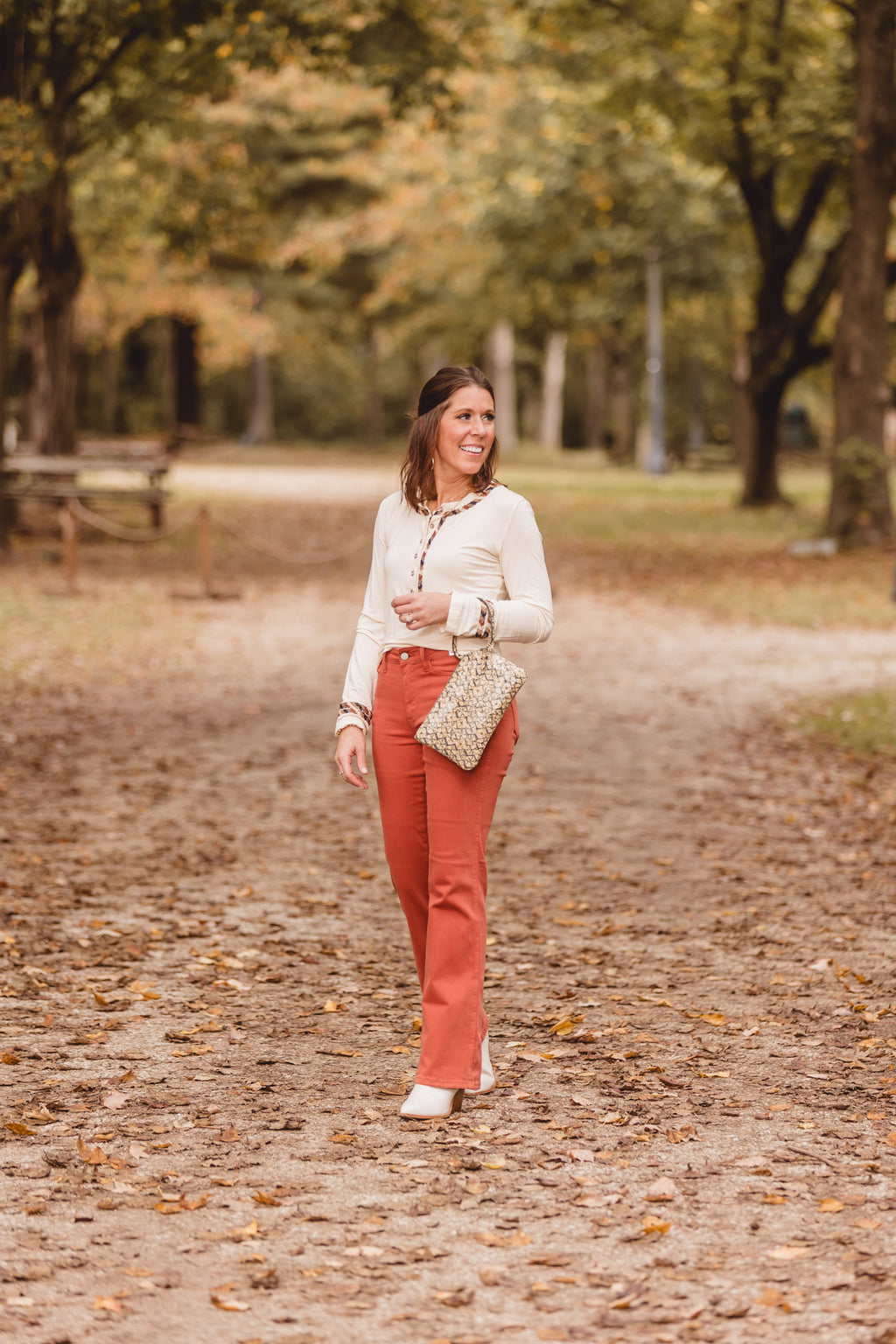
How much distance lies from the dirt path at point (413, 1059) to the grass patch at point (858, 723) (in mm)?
425

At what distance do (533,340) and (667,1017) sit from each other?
55.6m

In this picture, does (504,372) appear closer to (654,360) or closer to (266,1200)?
(654,360)

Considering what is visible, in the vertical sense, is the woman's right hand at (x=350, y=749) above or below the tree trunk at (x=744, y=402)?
below

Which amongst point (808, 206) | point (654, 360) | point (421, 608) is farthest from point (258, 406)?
point (421, 608)

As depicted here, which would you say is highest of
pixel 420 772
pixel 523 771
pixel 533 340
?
pixel 533 340

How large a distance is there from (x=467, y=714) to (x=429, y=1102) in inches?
43.6

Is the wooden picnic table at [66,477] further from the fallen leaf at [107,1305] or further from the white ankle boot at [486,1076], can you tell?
the fallen leaf at [107,1305]

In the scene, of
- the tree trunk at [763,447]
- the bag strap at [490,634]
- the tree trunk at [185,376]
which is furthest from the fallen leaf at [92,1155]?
the tree trunk at [185,376]

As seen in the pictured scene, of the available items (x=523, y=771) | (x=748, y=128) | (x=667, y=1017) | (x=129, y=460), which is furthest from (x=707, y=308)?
(x=667, y=1017)

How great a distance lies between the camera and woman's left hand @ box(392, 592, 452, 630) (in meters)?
4.31

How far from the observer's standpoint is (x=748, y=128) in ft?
81.6

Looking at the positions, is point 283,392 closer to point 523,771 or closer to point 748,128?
point 748,128

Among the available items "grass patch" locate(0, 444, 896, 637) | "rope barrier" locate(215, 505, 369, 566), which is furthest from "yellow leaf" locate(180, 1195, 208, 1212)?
"rope barrier" locate(215, 505, 369, 566)

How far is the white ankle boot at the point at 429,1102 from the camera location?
15.3 feet
